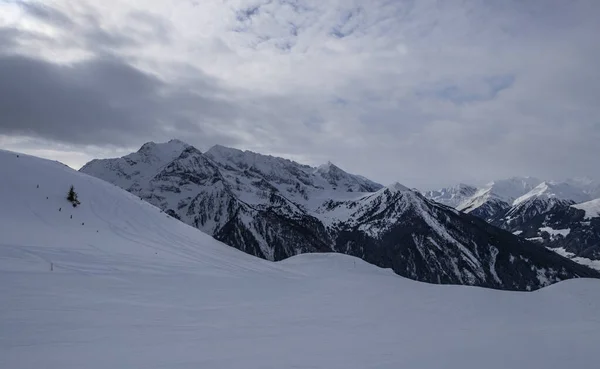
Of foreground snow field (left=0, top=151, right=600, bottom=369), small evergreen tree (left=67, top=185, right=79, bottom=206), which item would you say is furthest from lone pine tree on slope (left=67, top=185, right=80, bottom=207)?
foreground snow field (left=0, top=151, right=600, bottom=369)

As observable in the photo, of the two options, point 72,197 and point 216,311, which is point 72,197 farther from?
point 216,311

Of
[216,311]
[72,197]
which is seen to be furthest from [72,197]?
[216,311]

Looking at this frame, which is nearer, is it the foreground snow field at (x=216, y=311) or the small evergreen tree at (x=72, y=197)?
the foreground snow field at (x=216, y=311)

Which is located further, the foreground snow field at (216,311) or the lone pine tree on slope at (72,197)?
the lone pine tree on slope at (72,197)

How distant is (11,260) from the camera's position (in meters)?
17.2

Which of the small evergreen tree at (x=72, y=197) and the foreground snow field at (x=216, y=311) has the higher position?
the small evergreen tree at (x=72, y=197)

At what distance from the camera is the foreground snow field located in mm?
10523

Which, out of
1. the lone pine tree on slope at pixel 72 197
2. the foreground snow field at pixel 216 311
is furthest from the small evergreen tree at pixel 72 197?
the foreground snow field at pixel 216 311

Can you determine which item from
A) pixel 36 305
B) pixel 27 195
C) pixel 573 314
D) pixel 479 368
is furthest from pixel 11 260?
pixel 573 314

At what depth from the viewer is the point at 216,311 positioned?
16125 mm

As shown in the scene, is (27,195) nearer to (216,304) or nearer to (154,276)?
(154,276)

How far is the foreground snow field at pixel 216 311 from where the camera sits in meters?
10.5

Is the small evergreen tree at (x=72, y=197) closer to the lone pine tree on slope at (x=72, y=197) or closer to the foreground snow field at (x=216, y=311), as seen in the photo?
the lone pine tree on slope at (x=72, y=197)

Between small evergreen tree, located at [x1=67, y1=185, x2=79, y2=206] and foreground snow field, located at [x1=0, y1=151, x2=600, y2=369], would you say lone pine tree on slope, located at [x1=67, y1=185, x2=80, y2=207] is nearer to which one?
small evergreen tree, located at [x1=67, y1=185, x2=79, y2=206]
